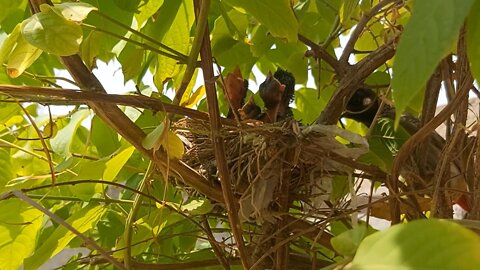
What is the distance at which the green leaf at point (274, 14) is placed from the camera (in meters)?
0.62

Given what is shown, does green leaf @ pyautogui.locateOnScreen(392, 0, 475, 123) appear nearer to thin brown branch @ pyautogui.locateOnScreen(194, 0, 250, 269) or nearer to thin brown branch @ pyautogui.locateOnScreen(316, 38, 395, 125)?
thin brown branch @ pyautogui.locateOnScreen(194, 0, 250, 269)

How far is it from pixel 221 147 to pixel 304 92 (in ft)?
1.38

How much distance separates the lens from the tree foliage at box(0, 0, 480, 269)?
1.92 ft

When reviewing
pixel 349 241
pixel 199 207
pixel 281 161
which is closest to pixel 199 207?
pixel 199 207

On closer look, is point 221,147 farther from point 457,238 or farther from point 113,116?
point 457,238

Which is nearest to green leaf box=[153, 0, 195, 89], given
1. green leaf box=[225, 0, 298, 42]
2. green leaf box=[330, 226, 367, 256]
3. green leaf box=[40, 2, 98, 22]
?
green leaf box=[225, 0, 298, 42]

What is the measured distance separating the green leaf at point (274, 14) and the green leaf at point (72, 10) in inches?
6.1

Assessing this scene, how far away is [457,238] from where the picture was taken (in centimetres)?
25

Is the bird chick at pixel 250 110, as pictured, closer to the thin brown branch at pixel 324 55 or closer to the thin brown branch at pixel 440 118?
the thin brown branch at pixel 324 55

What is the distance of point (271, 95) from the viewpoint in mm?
826

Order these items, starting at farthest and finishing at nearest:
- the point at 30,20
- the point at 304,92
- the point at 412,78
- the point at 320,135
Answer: the point at 304,92, the point at 320,135, the point at 30,20, the point at 412,78

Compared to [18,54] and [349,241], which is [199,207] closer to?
[18,54]

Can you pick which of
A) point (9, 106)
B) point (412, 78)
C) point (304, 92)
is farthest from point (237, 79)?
point (412, 78)

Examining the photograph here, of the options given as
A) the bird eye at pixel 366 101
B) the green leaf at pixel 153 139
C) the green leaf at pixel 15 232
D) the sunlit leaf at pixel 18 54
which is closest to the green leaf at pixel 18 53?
the sunlit leaf at pixel 18 54
